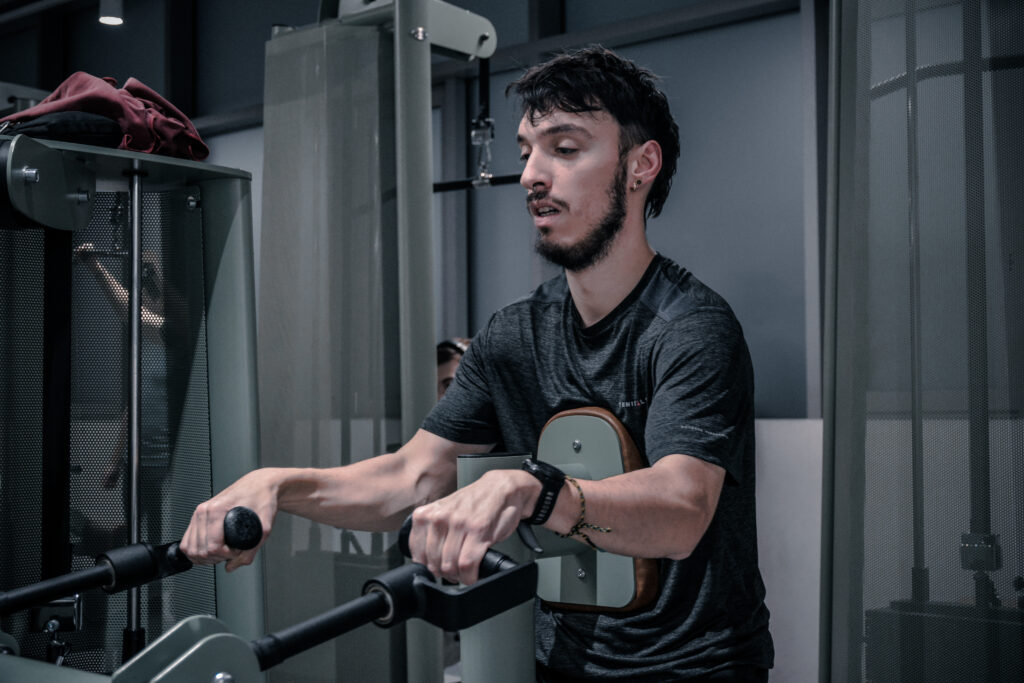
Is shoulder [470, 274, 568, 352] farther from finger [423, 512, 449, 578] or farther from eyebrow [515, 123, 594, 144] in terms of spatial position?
finger [423, 512, 449, 578]

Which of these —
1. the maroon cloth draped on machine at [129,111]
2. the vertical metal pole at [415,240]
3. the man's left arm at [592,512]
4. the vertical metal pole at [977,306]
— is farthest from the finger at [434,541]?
the vertical metal pole at [415,240]

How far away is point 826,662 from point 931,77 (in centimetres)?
69

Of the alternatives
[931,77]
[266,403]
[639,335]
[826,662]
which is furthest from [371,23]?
[826,662]

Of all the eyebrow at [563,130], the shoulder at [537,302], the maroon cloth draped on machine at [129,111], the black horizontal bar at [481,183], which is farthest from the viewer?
the black horizontal bar at [481,183]

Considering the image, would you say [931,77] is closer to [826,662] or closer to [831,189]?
[831,189]

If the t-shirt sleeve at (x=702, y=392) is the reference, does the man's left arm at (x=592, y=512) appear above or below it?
below

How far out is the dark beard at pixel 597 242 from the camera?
4.57ft

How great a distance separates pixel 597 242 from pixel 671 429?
0.32 meters

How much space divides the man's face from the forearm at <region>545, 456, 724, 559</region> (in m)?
0.37

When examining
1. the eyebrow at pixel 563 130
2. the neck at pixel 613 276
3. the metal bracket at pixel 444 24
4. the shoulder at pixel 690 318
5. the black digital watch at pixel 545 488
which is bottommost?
the black digital watch at pixel 545 488

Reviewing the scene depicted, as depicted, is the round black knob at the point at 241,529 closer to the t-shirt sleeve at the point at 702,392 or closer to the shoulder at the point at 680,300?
the t-shirt sleeve at the point at 702,392

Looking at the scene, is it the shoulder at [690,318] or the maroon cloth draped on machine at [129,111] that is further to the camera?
the maroon cloth draped on machine at [129,111]

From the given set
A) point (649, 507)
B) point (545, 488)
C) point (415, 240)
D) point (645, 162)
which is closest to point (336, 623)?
point (545, 488)

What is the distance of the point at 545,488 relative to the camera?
3.15 feet
